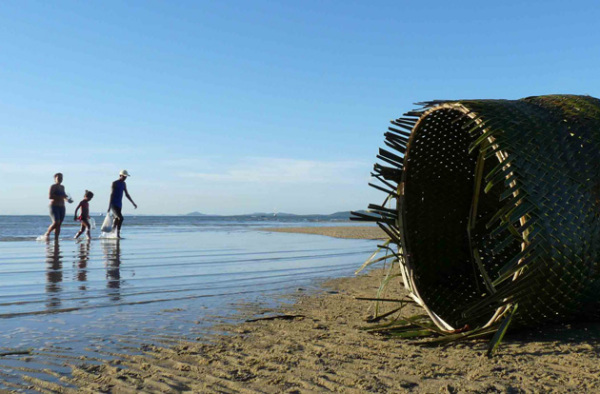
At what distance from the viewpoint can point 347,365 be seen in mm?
2963

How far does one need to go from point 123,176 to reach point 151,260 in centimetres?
573

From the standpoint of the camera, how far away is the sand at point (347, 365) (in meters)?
2.62

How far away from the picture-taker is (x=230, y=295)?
5.68m

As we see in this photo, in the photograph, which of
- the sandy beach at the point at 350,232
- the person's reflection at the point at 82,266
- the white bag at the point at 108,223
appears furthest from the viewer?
the sandy beach at the point at 350,232

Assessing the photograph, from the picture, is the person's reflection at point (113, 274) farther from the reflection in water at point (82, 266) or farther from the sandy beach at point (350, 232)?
the sandy beach at point (350, 232)

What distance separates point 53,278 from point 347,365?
5275 mm

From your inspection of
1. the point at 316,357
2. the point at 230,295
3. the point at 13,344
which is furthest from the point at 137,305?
the point at 316,357

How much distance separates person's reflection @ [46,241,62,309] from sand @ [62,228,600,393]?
220 centimetres

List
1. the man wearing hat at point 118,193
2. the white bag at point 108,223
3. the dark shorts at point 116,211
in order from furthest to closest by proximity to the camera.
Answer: the white bag at point 108,223 → the dark shorts at point 116,211 → the man wearing hat at point 118,193

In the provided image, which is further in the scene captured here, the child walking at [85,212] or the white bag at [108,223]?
the white bag at [108,223]

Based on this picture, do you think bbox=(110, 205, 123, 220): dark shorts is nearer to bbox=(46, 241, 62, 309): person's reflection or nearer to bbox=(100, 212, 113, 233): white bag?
bbox=(100, 212, 113, 233): white bag

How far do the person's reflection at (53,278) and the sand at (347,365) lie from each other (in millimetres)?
2202

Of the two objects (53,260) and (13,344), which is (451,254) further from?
(53,260)

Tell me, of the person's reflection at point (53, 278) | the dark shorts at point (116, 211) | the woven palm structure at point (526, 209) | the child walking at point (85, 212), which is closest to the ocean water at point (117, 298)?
the person's reflection at point (53, 278)
